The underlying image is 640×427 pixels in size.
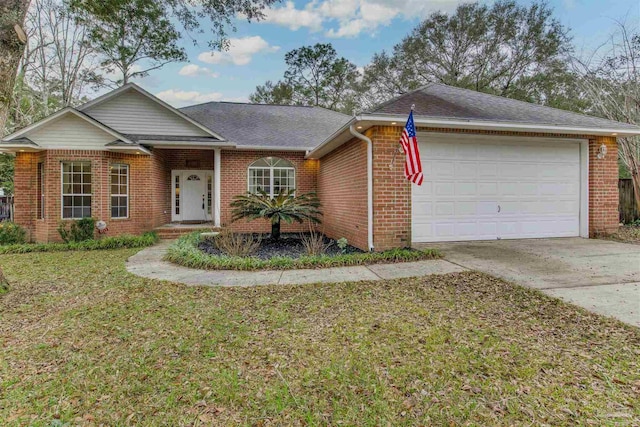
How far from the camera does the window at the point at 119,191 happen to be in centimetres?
1014

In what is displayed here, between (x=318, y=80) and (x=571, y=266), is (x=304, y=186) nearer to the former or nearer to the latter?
(x=571, y=266)

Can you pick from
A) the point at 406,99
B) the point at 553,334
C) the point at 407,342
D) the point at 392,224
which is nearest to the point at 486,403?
the point at 407,342

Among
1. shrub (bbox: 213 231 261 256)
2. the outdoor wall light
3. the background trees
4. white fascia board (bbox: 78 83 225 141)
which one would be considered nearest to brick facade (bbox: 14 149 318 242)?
white fascia board (bbox: 78 83 225 141)

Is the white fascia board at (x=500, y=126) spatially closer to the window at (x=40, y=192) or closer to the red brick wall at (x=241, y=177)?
the red brick wall at (x=241, y=177)

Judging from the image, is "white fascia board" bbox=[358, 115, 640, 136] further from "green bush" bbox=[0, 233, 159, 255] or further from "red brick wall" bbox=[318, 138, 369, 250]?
"green bush" bbox=[0, 233, 159, 255]

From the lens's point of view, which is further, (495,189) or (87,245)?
(87,245)

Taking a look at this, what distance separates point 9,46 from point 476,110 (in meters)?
8.60

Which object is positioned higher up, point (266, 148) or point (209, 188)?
point (266, 148)

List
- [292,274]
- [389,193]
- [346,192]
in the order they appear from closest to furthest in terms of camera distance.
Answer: [292,274]
[389,193]
[346,192]

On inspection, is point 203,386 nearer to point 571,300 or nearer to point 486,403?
point 486,403

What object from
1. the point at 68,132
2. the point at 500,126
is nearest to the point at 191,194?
the point at 68,132

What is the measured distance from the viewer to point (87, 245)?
28.8 feet

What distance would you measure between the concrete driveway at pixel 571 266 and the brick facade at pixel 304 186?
4.45 ft

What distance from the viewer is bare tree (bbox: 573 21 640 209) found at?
1094cm
